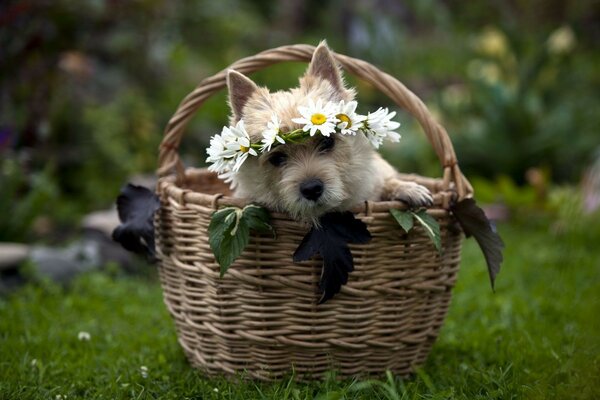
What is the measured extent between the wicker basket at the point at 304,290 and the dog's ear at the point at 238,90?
27cm

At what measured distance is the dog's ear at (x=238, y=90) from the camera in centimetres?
270

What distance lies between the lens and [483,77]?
730 centimetres

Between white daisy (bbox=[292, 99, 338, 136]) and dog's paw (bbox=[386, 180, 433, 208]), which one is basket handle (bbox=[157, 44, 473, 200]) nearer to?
dog's paw (bbox=[386, 180, 433, 208])

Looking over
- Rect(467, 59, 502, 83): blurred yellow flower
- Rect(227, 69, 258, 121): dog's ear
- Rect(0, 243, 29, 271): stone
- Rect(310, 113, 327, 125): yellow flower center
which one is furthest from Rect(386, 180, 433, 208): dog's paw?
Rect(467, 59, 502, 83): blurred yellow flower

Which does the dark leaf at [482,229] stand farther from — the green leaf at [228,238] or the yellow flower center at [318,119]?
the green leaf at [228,238]

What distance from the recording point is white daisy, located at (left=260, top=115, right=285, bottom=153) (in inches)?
96.4

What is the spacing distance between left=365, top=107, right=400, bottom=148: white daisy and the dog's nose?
318mm

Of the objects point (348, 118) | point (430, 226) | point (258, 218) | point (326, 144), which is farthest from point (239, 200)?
point (430, 226)

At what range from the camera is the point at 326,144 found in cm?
265

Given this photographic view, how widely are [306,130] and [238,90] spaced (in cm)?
46

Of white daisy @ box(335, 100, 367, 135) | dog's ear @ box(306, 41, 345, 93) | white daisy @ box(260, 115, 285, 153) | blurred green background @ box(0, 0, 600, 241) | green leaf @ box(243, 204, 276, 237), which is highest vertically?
dog's ear @ box(306, 41, 345, 93)

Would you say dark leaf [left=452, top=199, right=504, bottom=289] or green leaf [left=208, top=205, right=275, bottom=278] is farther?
dark leaf [left=452, top=199, right=504, bottom=289]

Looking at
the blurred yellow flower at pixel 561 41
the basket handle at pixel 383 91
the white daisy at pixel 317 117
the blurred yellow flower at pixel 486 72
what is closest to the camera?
the white daisy at pixel 317 117

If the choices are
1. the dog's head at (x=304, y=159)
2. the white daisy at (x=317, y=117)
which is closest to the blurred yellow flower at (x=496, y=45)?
the dog's head at (x=304, y=159)
